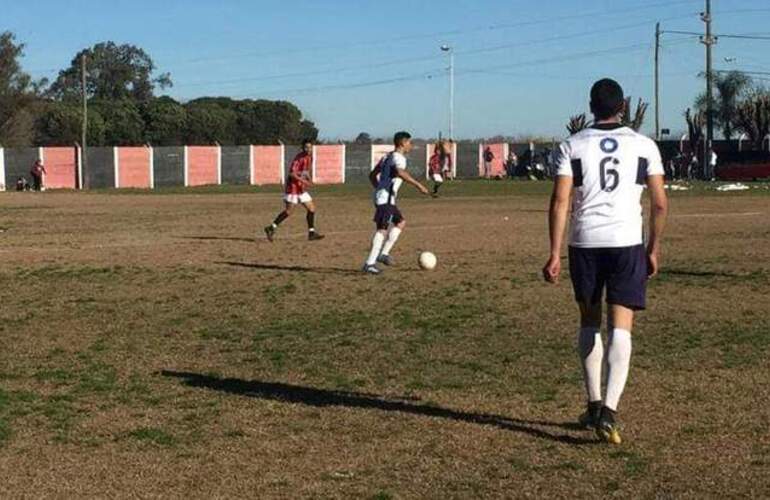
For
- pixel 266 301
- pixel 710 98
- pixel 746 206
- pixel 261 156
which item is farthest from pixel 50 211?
pixel 710 98

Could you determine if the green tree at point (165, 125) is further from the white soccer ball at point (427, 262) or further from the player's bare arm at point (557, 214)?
the player's bare arm at point (557, 214)

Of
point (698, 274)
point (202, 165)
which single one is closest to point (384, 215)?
point (698, 274)

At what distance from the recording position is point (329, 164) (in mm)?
69000

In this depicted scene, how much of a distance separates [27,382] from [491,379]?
323cm

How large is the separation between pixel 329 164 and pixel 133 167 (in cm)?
1135

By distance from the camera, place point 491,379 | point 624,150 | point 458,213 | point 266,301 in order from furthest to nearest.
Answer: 1. point 458,213
2. point 266,301
3. point 491,379
4. point 624,150

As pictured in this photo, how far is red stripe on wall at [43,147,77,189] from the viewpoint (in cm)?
6225

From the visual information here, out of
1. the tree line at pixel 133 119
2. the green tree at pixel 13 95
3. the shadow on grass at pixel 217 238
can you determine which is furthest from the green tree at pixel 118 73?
the shadow on grass at pixel 217 238

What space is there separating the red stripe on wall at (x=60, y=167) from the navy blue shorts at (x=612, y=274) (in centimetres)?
5813

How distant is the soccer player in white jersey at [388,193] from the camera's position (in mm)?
15234

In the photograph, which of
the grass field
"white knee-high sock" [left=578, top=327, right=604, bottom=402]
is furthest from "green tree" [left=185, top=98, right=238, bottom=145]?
"white knee-high sock" [left=578, top=327, right=604, bottom=402]

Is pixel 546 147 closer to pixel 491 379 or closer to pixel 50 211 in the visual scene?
pixel 50 211

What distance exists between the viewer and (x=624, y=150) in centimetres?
669

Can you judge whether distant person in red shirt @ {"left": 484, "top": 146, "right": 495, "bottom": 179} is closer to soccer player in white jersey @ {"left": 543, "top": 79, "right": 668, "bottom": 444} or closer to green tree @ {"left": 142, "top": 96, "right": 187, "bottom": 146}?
green tree @ {"left": 142, "top": 96, "right": 187, "bottom": 146}
